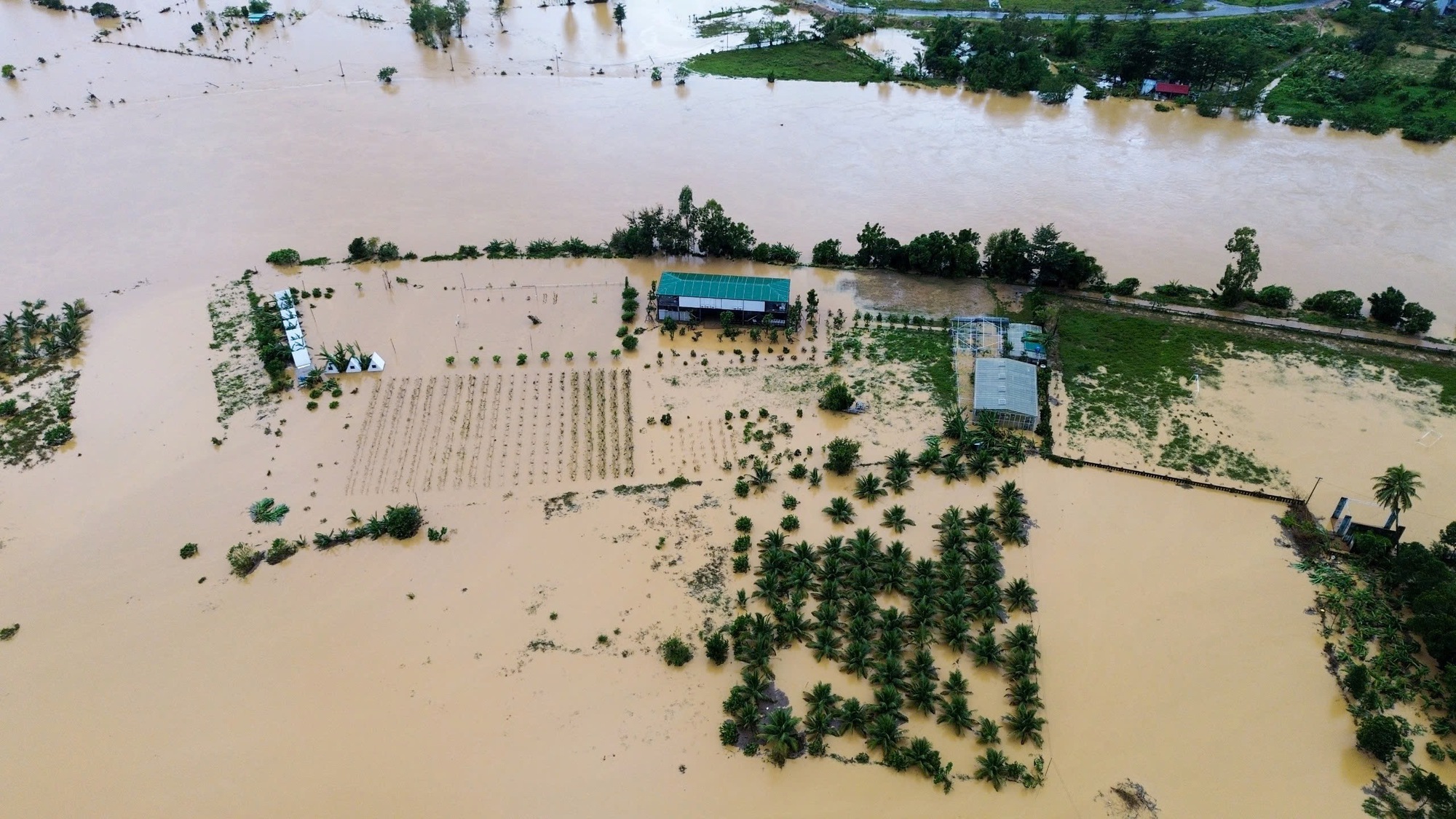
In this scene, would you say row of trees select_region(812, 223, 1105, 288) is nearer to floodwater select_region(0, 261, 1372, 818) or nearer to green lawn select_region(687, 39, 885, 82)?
floodwater select_region(0, 261, 1372, 818)

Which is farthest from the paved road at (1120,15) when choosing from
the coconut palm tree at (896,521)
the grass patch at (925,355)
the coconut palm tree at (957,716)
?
the coconut palm tree at (957,716)

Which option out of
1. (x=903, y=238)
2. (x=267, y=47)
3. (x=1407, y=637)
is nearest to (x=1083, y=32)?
(x=903, y=238)

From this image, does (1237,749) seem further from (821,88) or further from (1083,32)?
(1083,32)

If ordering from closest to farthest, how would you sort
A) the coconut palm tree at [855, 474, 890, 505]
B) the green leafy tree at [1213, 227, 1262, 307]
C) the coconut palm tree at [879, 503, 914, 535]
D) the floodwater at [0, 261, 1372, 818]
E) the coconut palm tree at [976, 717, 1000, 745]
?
the floodwater at [0, 261, 1372, 818], the coconut palm tree at [976, 717, 1000, 745], the coconut palm tree at [879, 503, 914, 535], the coconut palm tree at [855, 474, 890, 505], the green leafy tree at [1213, 227, 1262, 307]

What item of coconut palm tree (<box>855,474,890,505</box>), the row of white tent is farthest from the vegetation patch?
coconut palm tree (<box>855,474,890,505</box>)

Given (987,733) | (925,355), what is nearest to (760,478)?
(925,355)

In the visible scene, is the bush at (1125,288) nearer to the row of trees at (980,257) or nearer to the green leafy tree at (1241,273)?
the row of trees at (980,257)

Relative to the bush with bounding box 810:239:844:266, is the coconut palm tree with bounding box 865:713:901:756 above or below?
below
